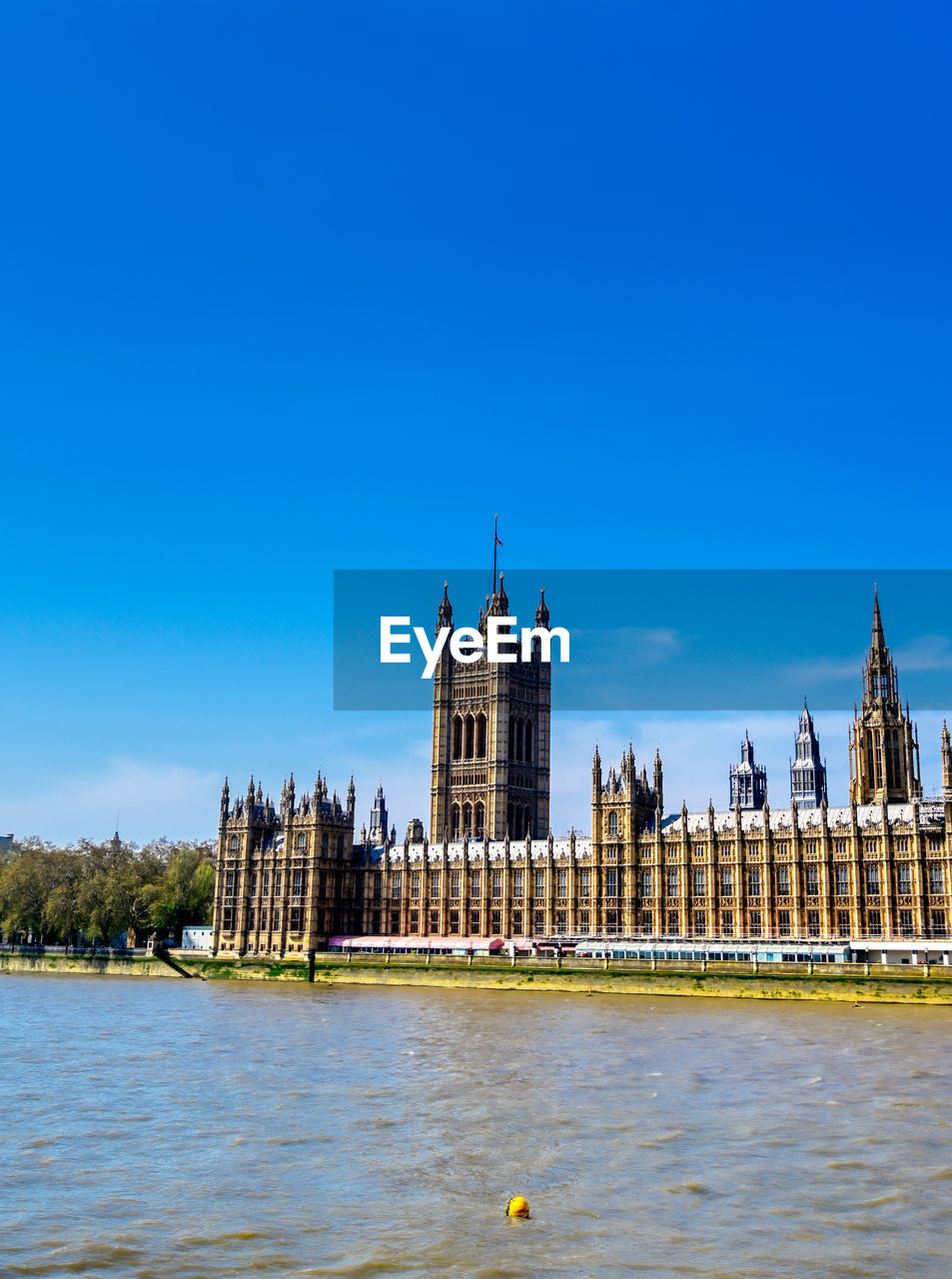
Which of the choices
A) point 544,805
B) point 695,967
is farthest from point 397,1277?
point 544,805

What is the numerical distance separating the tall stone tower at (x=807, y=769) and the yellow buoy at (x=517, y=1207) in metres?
A: 146

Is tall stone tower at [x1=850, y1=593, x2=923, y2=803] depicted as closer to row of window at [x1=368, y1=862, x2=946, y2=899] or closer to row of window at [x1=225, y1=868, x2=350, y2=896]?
row of window at [x1=368, y1=862, x2=946, y2=899]

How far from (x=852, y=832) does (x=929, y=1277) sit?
289ft

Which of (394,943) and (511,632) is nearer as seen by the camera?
(394,943)

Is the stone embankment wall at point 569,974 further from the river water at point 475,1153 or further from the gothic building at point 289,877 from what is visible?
the river water at point 475,1153

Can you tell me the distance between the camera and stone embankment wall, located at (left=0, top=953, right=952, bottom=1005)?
Result: 8488 cm

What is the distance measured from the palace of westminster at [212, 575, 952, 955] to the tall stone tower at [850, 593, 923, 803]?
6.2 inches

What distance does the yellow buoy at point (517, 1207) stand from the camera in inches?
1024

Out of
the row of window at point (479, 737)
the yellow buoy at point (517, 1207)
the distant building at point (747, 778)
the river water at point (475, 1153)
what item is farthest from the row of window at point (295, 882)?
the yellow buoy at point (517, 1207)

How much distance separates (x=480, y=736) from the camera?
15738 cm

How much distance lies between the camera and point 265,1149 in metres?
32.7

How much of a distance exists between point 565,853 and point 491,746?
2723 cm

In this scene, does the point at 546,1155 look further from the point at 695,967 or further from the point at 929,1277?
the point at 695,967

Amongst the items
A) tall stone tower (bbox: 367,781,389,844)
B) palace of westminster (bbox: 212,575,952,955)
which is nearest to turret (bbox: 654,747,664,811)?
palace of westminster (bbox: 212,575,952,955)
